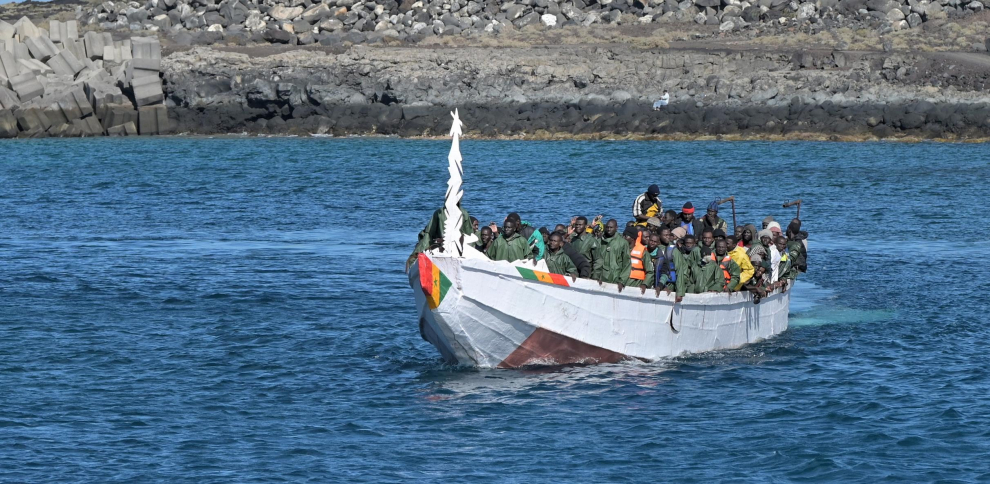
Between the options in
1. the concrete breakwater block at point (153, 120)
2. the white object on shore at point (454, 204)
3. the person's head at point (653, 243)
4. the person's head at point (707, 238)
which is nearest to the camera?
the white object on shore at point (454, 204)

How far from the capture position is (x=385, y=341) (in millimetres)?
24922

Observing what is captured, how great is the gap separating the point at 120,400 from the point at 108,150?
205ft

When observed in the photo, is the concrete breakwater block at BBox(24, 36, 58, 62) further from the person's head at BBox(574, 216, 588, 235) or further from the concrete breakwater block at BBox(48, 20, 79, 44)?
the person's head at BBox(574, 216, 588, 235)

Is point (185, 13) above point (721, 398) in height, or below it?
above

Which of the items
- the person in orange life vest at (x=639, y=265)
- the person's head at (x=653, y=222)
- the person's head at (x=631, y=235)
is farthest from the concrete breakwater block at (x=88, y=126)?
the person in orange life vest at (x=639, y=265)

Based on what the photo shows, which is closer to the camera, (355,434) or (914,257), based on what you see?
(355,434)

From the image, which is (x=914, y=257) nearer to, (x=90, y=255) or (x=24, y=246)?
(x=90, y=255)

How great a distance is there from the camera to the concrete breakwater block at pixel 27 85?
8556cm

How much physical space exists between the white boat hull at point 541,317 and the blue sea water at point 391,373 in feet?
1.36

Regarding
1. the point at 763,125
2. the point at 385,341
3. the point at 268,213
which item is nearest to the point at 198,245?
the point at 268,213

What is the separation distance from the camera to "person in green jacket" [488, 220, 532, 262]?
2055cm

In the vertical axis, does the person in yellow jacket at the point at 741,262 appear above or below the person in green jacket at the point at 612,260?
below

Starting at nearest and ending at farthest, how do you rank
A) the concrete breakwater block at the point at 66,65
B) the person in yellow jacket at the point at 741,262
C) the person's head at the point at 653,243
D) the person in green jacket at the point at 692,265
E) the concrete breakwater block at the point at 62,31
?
the person's head at the point at 653,243, the person in green jacket at the point at 692,265, the person in yellow jacket at the point at 741,262, the concrete breakwater block at the point at 66,65, the concrete breakwater block at the point at 62,31

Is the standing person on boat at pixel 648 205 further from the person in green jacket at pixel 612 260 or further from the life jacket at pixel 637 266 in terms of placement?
the person in green jacket at pixel 612 260
